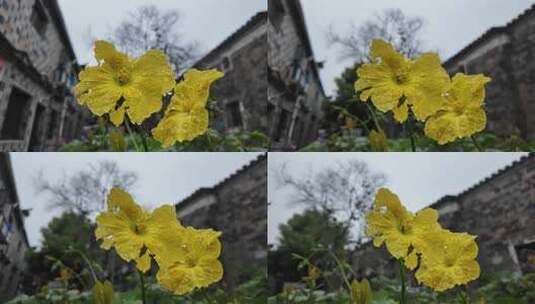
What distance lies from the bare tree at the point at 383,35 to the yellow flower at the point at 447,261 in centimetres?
49

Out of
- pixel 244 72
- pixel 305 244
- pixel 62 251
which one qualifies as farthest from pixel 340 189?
pixel 62 251

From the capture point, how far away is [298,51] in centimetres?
179

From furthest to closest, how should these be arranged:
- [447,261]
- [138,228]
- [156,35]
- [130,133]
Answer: [156,35], [130,133], [447,261], [138,228]

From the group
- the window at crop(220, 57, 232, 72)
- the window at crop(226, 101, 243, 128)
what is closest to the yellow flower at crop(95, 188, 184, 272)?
the window at crop(226, 101, 243, 128)

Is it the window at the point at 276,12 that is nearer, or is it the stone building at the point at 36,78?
the stone building at the point at 36,78

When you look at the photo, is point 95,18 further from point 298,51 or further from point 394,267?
point 394,267

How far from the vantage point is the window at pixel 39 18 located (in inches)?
66.7

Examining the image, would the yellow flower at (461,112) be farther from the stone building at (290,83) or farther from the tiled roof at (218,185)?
the tiled roof at (218,185)

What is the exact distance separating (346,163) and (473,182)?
0.34 metres

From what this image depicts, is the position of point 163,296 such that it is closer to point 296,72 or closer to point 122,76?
point 122,76

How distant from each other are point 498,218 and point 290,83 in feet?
2.14

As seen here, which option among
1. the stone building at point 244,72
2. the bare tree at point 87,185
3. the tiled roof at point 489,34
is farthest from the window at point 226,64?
the tiled roof at point 489,34

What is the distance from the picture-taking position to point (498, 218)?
5.78 feet

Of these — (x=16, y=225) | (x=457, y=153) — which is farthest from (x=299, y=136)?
(x=16, y=225)
